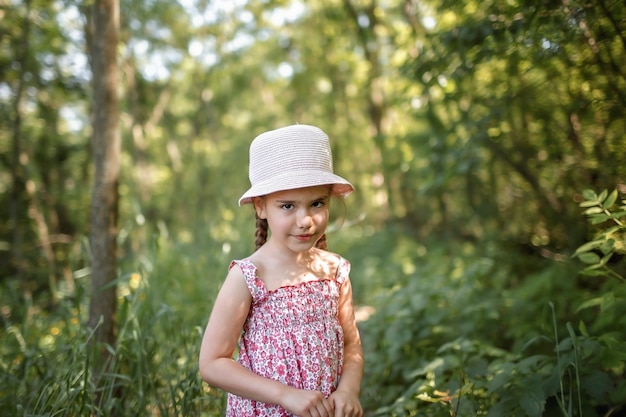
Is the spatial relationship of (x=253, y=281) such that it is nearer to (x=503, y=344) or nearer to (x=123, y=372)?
(x=123, y=372)

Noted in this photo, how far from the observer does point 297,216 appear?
1.88 meters

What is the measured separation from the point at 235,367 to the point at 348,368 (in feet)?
1.42

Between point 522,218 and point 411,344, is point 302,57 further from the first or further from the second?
point 411,344

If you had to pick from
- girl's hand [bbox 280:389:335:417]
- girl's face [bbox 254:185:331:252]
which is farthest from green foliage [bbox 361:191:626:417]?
girl's face [bbox 254:185:331:252]

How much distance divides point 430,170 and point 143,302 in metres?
2.29

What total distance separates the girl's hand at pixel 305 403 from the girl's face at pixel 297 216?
484mm

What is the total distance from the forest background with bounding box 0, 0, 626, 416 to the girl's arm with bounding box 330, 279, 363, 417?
0.75 m

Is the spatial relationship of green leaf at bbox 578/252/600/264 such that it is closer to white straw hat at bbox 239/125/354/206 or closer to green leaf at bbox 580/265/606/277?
green leaf at bbox 580/265/606/277

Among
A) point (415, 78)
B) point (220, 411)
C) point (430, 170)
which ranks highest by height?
point (415, 78)

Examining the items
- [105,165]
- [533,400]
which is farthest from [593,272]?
[105,165]

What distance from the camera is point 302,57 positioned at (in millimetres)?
13719

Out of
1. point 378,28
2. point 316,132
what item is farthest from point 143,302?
point 378,28

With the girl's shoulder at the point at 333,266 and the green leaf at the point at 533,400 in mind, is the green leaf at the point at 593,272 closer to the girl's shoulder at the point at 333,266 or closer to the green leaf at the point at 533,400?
the green leaf at the point at 533,400

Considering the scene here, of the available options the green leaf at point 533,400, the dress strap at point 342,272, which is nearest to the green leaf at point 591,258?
the green leaf at point 533,400
